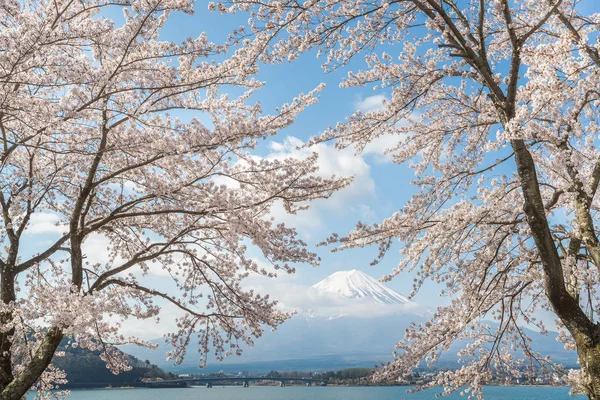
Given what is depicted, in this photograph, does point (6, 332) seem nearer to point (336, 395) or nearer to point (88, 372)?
point (88, 372)

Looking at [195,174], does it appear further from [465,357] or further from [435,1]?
[465,357]

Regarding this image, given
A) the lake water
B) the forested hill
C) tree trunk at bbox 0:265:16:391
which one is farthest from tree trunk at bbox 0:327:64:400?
the lake water

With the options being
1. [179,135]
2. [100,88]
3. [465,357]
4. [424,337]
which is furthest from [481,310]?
[100,88]

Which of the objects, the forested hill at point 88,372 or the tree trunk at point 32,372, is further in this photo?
the forested hill at point 88,372

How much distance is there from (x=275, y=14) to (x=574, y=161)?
3.62 m

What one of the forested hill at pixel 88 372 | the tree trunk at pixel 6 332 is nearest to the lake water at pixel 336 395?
the forested hill at pixel 88 372

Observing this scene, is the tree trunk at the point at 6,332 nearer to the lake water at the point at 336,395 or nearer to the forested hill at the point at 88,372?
the forested hill at the point at 88,372

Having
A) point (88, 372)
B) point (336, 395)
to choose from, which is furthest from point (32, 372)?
point (336, 395)

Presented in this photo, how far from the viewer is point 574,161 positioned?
15.4ft

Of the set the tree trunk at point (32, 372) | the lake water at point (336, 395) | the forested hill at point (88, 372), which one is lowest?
the lake water at point (336, 395)

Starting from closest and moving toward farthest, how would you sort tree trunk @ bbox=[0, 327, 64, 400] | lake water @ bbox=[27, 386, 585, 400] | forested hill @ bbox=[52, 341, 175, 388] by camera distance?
tree trunk @ bbox=[0, 327, 64, 400] < forested hill @ bbox=[52, 341, 175, 388] < lake water @ bbox=[27, 386, 585, 400]

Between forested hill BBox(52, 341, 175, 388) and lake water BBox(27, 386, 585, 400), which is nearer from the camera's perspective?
forested hill BBox(52, 341, 175, 388)

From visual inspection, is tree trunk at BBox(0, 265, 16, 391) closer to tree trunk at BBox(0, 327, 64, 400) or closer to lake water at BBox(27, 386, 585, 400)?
tree trunk at BBox(0, 327, 64, 400)

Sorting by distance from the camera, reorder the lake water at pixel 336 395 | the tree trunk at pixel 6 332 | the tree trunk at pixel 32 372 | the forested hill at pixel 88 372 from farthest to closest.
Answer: the lake water at pixel 336 395 < the forested hill at pixel 88 372 < the tree trunk at pixel 6 332 < the tree trunk at pixel 32 372
